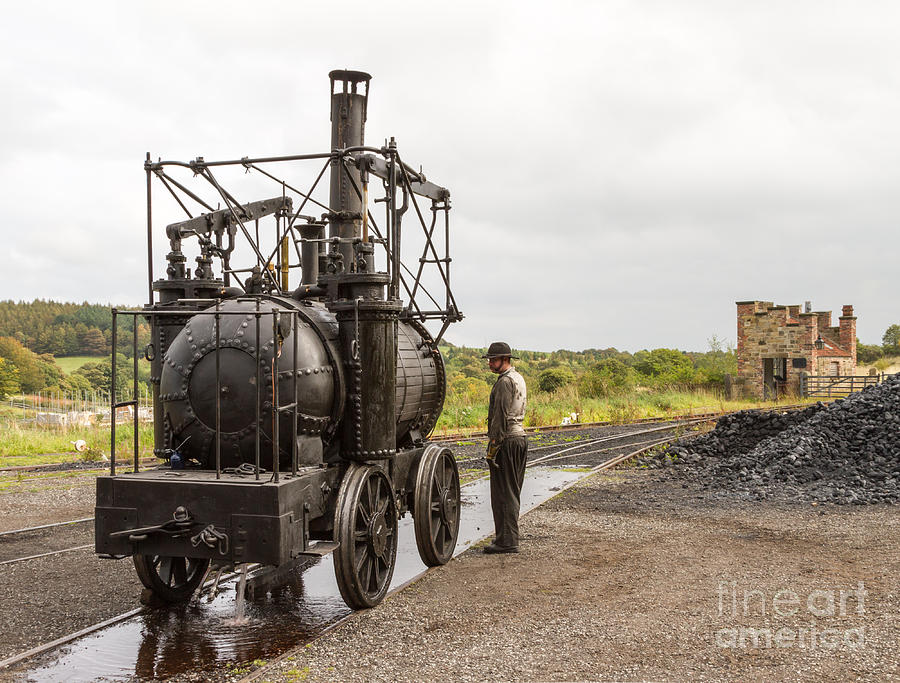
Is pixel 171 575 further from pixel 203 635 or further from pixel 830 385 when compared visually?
pixel 830 385

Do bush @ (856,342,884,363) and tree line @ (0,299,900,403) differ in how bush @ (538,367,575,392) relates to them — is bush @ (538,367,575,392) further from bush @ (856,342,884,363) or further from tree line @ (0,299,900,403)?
bush @ (856,342,884,363)

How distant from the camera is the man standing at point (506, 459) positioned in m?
8.57

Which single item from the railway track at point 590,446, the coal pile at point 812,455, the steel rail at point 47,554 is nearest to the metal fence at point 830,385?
the railway track at point 590,446

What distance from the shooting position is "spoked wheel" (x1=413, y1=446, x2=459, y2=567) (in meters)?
7.72

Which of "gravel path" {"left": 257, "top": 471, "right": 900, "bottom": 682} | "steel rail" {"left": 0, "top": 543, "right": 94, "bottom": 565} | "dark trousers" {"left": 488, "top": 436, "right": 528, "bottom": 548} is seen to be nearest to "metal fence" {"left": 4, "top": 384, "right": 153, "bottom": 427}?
"steel rail" {"left": 0, "top": 543, "right": 94, "bottom": 565}

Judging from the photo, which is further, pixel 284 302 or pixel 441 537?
pixel 441 537

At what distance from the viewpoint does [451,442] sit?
20312mm

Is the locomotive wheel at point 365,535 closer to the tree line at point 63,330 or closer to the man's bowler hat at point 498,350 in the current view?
the man's bowler hat at point 498,350

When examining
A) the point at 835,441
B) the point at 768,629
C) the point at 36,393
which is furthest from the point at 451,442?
the point at 36,393

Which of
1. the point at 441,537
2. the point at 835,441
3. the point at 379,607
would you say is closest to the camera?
the point at 379,607

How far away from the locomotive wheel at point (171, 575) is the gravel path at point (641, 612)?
170 centimetres

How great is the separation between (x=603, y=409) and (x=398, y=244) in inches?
875

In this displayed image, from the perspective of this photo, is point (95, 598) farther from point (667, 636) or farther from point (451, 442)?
point (451, 442)

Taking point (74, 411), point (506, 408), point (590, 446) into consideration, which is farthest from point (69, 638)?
point (74, 411)
